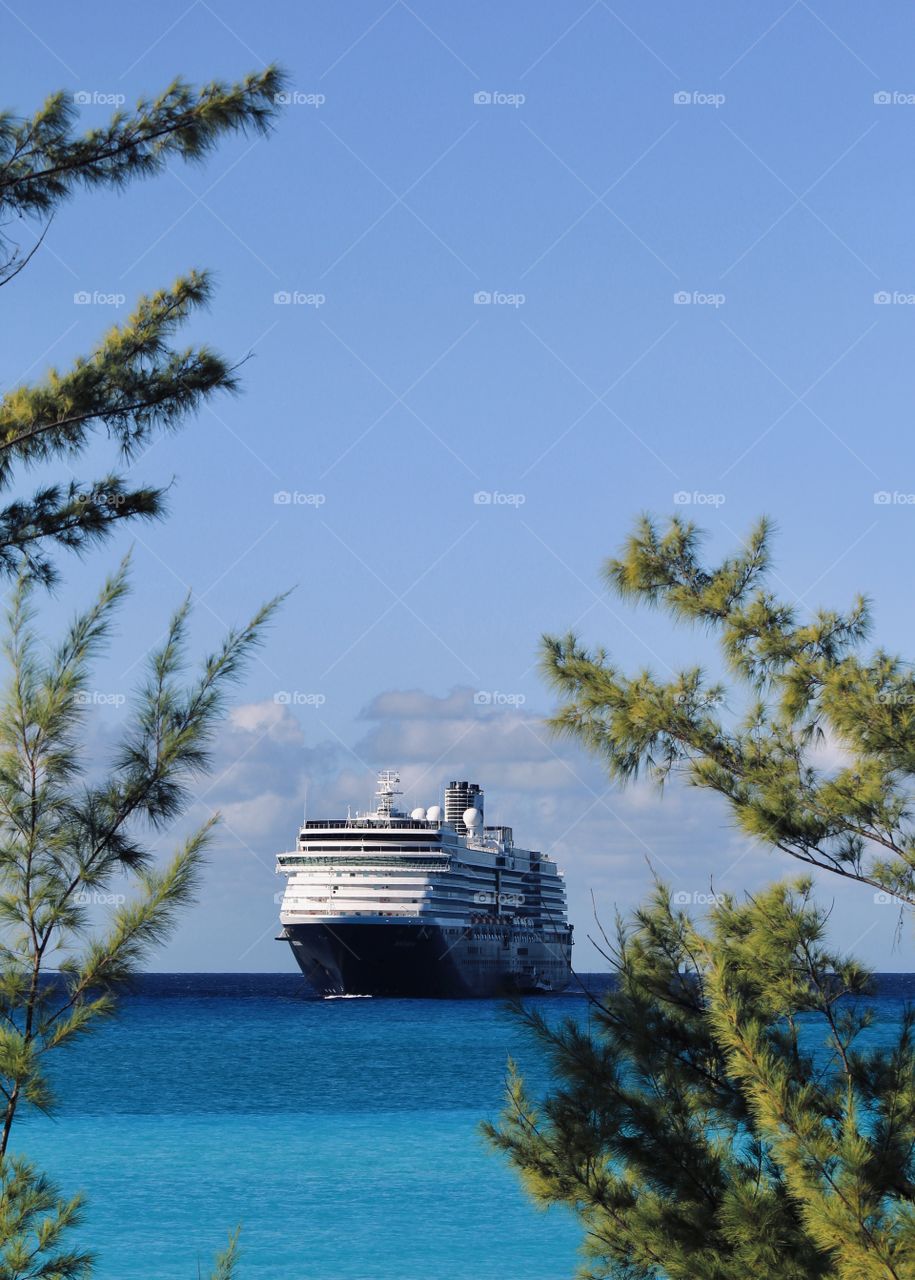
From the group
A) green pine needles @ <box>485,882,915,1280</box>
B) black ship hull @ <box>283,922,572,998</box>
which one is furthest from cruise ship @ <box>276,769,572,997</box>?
green pine needles @ <box>485,882,915,1280</box>

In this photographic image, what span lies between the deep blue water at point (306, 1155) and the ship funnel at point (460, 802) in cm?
1237

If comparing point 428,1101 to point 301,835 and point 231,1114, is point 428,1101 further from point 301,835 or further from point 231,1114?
point 301,835

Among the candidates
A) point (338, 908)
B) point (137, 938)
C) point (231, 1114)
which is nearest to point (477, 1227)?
point (231, 1114)

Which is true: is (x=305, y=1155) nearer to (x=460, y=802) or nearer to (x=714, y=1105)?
(x=714, y=1105)

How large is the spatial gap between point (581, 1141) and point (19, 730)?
290 cm

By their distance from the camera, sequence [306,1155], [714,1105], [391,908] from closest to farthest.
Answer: [714,1105], [306,1155], [391,908]

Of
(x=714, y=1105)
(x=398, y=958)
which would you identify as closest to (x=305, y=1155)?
(x=714, y=1105)

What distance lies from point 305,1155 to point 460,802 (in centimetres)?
3643

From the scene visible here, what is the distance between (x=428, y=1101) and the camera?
33719 millimetres

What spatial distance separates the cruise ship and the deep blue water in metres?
2.26

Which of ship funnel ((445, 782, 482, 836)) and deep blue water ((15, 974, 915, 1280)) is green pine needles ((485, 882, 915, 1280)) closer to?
deep blue water ((15, 974, 915, 1280))

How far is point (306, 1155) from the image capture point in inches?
1054

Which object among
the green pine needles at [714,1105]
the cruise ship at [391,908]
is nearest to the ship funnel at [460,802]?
the cruise ship at [391,908]

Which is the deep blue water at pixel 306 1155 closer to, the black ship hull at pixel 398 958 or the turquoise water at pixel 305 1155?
the turquoise water at pixel 305 1155
